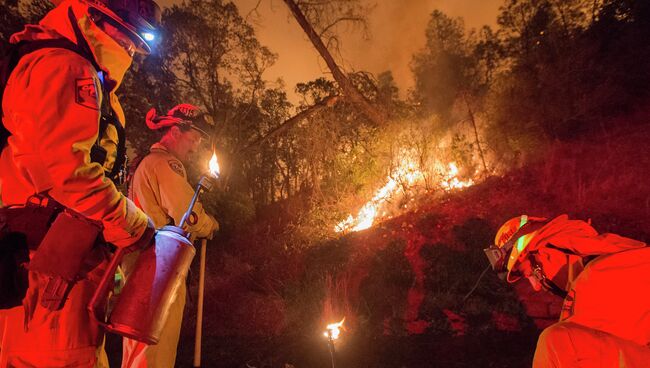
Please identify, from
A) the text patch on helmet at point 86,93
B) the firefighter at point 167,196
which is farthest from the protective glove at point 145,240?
the firefighter at point 167,196

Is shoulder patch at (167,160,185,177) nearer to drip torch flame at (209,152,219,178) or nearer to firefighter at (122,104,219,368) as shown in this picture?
firefighter at (122,104,219,368)

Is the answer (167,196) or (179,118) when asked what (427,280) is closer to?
(167,196)

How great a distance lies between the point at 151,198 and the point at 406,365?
3637 mm

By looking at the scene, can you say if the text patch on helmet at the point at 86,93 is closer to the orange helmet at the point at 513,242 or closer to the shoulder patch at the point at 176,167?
the shoulder patch at the point at 176,167

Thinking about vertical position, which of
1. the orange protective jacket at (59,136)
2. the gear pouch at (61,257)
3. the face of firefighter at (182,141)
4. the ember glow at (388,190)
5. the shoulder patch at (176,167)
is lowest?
the gear pouch at (61,257)

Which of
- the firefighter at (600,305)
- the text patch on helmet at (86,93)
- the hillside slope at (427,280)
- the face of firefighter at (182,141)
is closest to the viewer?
the text patch on helmet at (86,93)

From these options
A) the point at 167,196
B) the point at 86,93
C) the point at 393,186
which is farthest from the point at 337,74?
the point at 86,93

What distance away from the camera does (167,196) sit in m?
2.96

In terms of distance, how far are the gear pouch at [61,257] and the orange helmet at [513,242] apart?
9.12 feet

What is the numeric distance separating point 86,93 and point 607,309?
9.94ft

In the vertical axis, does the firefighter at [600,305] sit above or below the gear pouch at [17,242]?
below

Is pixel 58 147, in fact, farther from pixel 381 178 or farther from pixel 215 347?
pixel 381 178

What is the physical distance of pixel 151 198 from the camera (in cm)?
301

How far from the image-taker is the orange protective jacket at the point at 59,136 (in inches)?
60.9
